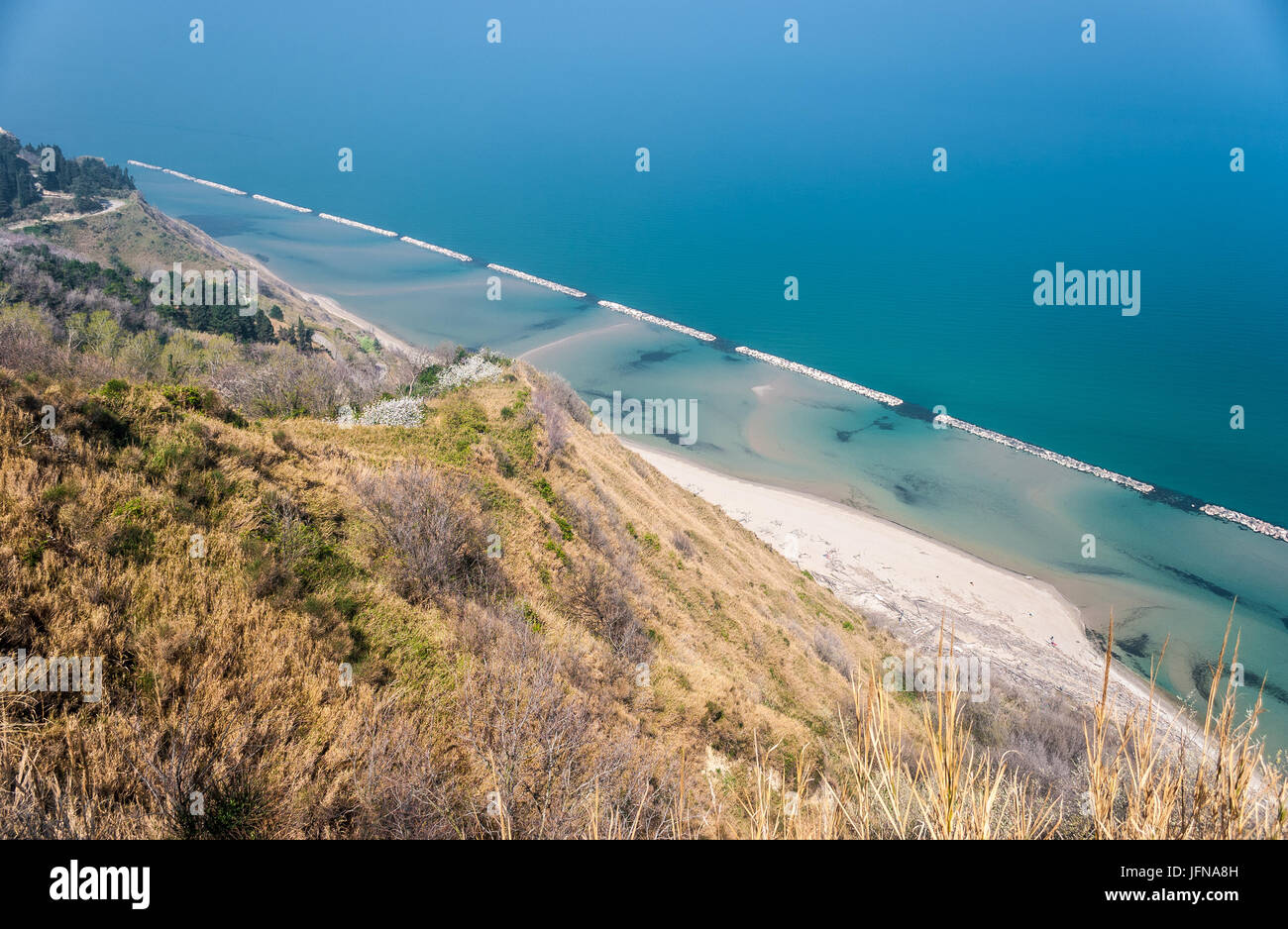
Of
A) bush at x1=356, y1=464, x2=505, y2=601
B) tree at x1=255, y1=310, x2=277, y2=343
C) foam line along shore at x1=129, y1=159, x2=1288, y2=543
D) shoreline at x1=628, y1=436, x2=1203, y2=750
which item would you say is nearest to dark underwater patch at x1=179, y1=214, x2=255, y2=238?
foam line along shore at x1=129, y1=159, x2=1288, y2=543

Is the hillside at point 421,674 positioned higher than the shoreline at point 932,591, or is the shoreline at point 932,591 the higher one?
the hillside at point 421,674

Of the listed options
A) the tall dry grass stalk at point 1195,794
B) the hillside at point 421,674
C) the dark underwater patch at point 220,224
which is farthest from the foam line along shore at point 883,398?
the tall dry grass stalk at point 1195,794

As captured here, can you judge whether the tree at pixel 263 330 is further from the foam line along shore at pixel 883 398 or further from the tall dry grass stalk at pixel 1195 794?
the tall dry grass stalk at pixel 1195 794

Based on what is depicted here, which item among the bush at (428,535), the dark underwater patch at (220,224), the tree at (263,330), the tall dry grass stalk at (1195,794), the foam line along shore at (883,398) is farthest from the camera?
the dark underwater patch at (220,224)

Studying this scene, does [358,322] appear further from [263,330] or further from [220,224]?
[220,224]

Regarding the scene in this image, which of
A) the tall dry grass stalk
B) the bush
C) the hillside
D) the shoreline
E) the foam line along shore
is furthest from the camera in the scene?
the foam line along shore

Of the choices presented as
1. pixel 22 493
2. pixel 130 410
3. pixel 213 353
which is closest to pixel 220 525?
pixel 22 493

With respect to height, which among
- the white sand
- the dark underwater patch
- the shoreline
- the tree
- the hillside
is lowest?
the shoreline

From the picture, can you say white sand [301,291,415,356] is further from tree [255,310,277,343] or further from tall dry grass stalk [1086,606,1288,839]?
tall dry grass stalk [1086,606,1288,839]

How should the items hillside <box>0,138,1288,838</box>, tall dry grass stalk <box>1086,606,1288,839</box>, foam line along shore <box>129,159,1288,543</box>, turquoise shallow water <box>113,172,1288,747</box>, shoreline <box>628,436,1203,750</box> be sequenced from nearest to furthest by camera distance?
1. tall dry grass stalk <box>1086,606,1288,839</box>
2. hillside <box>0,138,1288,838</box>
3. shoreline <box>628,436,1203,750</box>
4. turquoise shallow water <box>113,172,1288,747</box>
5. foam line along shore <box>129,159,1288,543</box>
